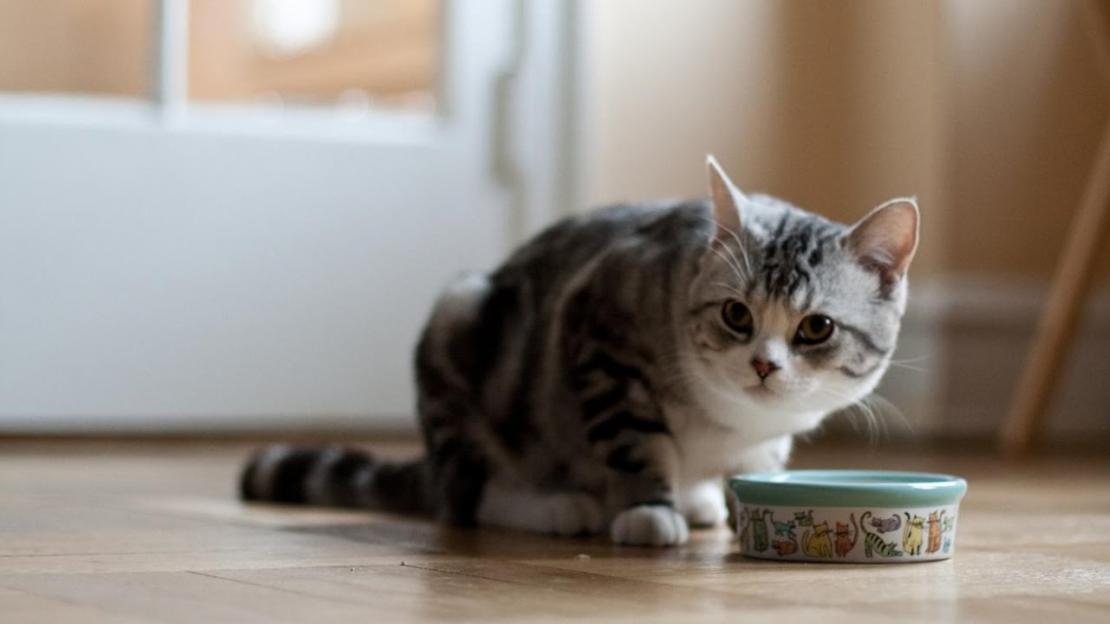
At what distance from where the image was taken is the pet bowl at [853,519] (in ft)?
4.87

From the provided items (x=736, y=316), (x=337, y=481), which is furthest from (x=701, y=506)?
(x=337, y=481)

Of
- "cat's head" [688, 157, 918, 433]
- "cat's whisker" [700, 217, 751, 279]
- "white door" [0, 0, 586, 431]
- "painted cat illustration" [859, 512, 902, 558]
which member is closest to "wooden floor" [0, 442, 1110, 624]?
"painted cat illustration" [859, 512, 902, 558]

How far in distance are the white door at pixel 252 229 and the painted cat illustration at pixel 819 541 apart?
1865mm

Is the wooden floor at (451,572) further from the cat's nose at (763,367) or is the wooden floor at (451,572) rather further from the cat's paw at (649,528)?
the cat's nose at (763,367)

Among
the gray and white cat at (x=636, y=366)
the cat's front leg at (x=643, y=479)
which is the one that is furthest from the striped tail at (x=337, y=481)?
the cat's front leg at (x=643, y=479)

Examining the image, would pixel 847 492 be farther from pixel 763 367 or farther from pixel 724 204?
pixel 724 204

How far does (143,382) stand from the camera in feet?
10.1

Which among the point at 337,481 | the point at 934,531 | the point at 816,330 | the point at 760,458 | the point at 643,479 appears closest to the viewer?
the point at 934,531

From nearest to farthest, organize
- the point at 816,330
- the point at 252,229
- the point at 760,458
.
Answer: the point at 816,330 < the point at 760,458 < the point at 252,229

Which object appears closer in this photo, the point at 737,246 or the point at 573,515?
the point at 737,246

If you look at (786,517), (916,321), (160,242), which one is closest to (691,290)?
(786,517)

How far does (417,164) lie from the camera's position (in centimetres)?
328

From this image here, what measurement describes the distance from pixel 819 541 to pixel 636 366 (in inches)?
13.7

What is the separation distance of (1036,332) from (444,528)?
2156 mm
